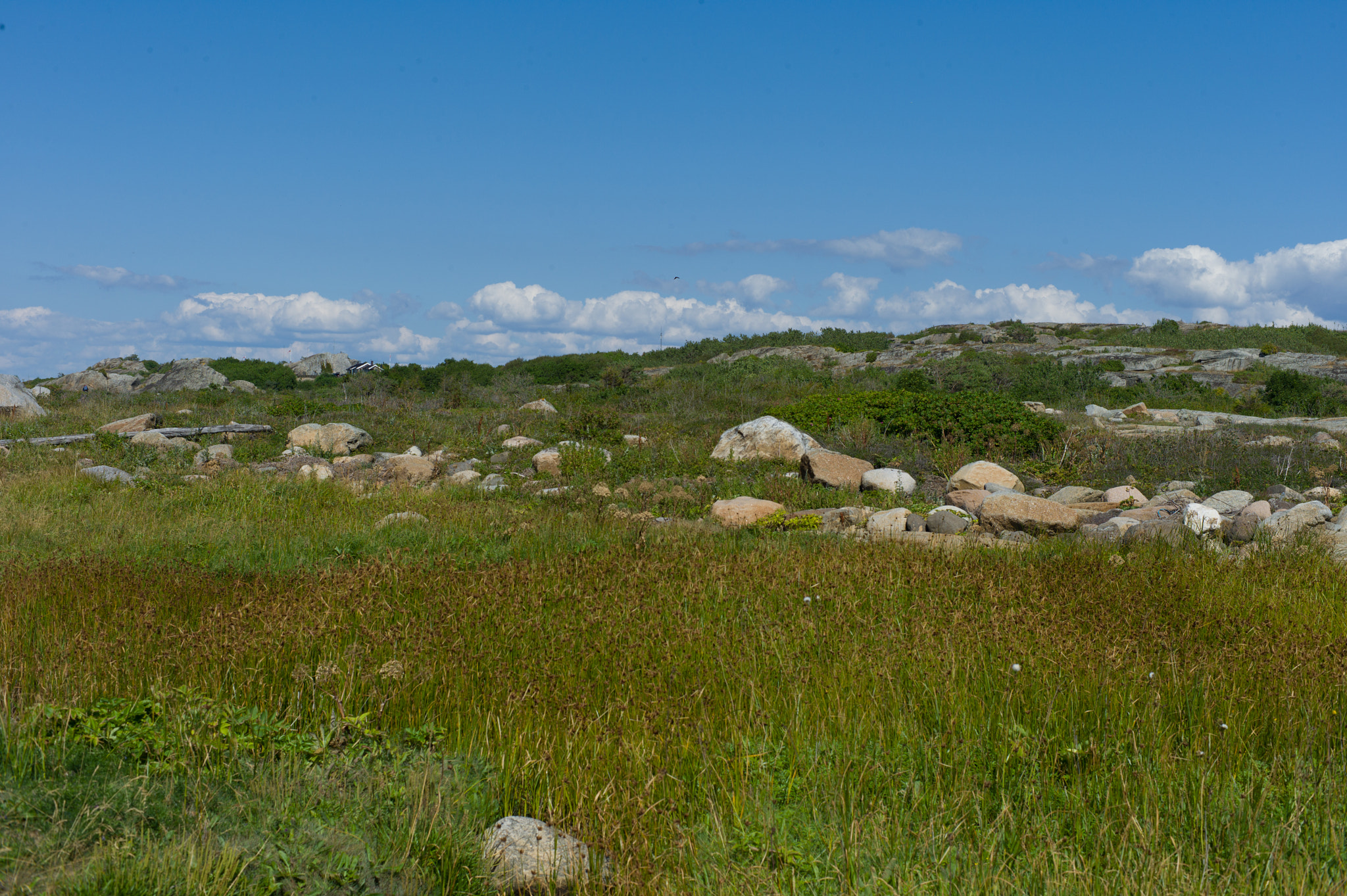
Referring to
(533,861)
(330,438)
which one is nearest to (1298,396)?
(330,438)

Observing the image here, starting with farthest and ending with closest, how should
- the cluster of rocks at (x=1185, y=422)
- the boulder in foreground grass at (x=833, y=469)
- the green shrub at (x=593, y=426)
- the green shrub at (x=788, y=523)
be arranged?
the green shrub at (x=593, y=426)
the cluster of rocks at (x=1185, y=422)
the boulder in foreground grass at (x=833, y=469)
the green shrub at (x=788, y=523)

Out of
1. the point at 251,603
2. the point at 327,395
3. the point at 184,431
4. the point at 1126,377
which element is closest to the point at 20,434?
the point at 184,431

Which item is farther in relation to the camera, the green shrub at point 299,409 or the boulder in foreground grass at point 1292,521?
the green shrub at point 299,409

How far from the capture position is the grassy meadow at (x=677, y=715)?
2539mm

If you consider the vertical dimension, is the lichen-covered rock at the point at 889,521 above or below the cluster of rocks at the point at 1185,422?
below

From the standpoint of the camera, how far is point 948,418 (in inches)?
566

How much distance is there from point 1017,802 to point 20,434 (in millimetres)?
19714

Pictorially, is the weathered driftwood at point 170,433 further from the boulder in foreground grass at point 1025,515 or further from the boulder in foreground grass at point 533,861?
the boulder in foreground grass at point 533,861

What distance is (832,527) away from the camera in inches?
367

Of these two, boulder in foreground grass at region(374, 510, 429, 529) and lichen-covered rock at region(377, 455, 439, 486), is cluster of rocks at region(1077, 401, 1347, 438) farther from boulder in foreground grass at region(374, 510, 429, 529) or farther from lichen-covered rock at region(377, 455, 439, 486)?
boulder in foreground grass at region(374, 510, 429, 529)

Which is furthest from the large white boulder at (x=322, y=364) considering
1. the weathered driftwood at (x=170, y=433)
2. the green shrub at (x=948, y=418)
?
the green shrub at (x=948, y=418)

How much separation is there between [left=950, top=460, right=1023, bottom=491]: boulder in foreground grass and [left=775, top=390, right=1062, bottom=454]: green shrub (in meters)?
2.03

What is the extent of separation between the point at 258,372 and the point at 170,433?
82.7 feet

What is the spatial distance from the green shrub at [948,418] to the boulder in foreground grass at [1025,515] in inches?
178
